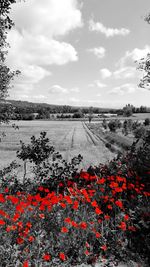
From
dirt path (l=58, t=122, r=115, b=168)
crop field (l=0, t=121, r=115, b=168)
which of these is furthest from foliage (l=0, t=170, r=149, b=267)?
dirt path (l=58, t=122, r=115, b=168)

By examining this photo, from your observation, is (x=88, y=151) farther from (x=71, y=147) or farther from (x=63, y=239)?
(x=63, y=239)

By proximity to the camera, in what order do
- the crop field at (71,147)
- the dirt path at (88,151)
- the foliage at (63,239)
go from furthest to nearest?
the crop field at (71,147)
the dirt path at (88,151)
the foliage at (63,239)

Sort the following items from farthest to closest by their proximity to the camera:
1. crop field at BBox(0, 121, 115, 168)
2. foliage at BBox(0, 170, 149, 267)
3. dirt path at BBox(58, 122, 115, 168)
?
crop field at BBox(0, 121, 115, 168) < dirt path at BBox(58, 122, 115, 168) < foliage at BBox(0, 170, 149, 267)

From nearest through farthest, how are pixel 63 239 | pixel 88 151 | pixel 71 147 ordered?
pixel 63 239, pixel 88 151, pixel 71 147

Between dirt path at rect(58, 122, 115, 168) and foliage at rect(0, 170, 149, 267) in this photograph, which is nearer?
foliage at rect(0, 170, 149, 267)

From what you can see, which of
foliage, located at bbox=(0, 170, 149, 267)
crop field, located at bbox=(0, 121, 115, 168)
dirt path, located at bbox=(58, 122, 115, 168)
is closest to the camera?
foliage, located at bbox=(0, 170, 149, 267)

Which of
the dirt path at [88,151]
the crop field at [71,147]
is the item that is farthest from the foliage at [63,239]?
the dirt path at [88,151]

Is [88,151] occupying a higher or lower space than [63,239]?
lower

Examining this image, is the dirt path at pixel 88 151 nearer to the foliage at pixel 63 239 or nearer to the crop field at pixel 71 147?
the crop field at pixel 71 147

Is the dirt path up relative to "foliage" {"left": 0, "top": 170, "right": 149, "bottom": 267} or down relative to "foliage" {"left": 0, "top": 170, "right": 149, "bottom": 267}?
down

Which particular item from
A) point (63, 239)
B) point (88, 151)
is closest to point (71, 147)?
point (88, 151)

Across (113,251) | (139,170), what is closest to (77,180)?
(139,170)

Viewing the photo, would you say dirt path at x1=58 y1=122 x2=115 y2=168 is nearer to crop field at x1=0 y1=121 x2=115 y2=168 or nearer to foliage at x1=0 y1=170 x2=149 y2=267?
crop field at x1=0 y1=121 x2=115 y2=168

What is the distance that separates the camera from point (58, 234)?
129 inches
